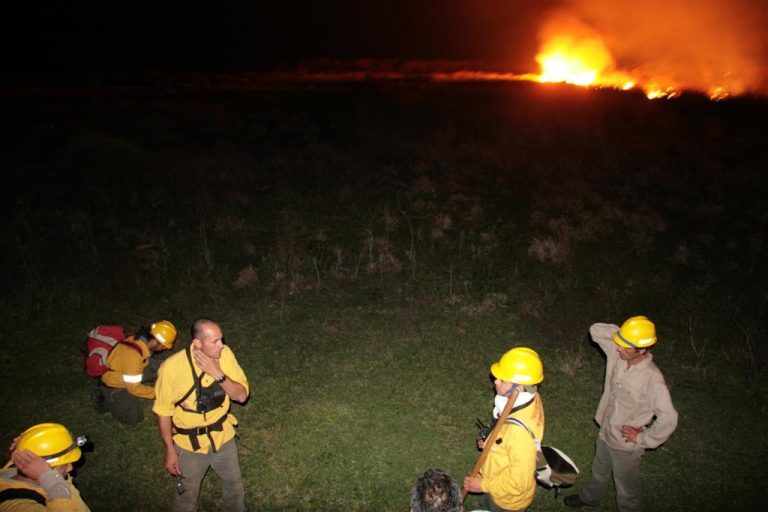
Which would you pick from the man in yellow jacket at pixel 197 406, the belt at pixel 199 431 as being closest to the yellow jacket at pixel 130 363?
the man in yellow jacket at pixel 197 406

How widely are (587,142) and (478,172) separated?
554 cm

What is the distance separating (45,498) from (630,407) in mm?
4644

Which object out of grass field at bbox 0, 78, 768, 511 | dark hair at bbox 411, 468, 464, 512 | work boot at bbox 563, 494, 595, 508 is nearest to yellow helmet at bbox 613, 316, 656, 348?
dark hair at bbox 411, 468, 464, 512

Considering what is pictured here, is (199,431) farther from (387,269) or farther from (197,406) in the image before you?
(387,269)

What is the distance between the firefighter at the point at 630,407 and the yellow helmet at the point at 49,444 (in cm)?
440

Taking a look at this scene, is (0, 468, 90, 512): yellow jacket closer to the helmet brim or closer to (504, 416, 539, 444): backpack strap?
the helmet brim

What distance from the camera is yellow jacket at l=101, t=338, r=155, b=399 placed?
5730 millimetres

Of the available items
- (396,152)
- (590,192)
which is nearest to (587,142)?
(590,192)

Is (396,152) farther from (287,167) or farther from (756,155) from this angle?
(756,155)

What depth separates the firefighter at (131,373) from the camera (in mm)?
5750

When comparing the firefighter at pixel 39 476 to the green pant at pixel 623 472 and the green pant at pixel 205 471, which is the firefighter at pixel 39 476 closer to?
the green pant at pixel 205 471

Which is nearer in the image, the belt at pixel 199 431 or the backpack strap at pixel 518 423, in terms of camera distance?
the backpack strap at pixel 518 423

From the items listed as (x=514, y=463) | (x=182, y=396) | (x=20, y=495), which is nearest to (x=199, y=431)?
(x=182, y=396)

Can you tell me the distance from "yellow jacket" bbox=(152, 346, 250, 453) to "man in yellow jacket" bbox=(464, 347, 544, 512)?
233 cm
